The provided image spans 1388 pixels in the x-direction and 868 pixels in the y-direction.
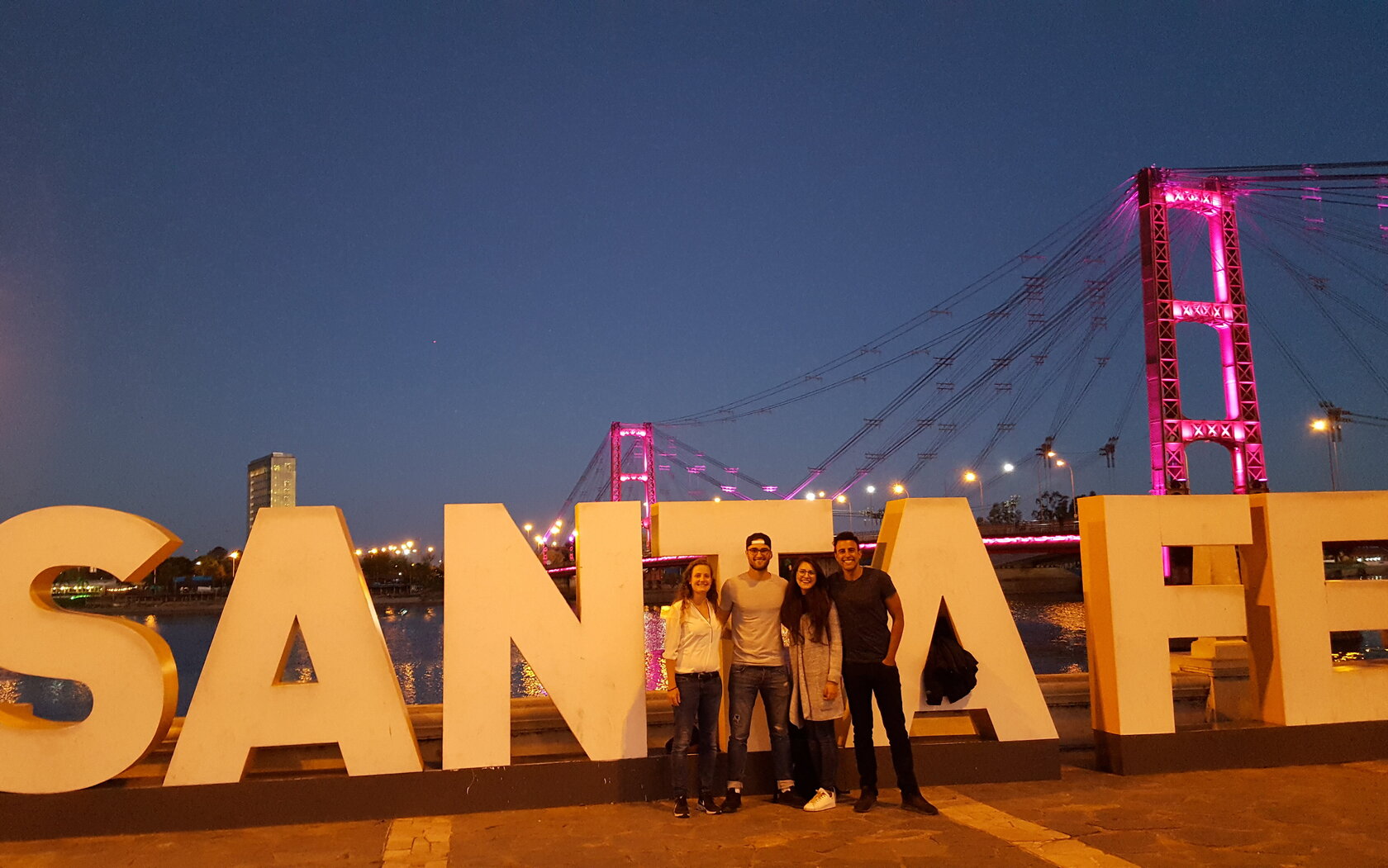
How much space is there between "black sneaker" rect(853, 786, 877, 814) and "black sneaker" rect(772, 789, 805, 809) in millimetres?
277

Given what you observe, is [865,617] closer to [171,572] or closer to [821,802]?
[821,802]

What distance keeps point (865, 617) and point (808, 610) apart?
0.29 metres

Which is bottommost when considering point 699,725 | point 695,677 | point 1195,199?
point 699,725

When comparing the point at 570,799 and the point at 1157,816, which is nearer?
the point at 1157,816

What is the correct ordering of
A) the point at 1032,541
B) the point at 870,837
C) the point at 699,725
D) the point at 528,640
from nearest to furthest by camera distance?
the point at 870,837 < the point at 699,725 < the point at 528,640 < the point at 1032,541

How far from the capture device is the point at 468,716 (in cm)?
523

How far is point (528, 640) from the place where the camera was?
5.32 meters

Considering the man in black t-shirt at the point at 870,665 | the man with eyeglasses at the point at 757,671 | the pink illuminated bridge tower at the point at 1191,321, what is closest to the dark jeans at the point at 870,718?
the man in black t-shirt at the point at 870,665

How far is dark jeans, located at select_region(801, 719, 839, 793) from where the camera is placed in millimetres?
5098

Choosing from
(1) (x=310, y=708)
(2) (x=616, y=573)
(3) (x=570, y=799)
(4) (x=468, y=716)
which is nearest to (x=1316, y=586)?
(2) (x=616, y=573)

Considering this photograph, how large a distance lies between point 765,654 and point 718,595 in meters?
0.51

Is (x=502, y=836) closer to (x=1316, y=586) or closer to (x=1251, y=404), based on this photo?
(x=1316, y=586)

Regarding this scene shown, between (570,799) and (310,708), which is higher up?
(310,708)

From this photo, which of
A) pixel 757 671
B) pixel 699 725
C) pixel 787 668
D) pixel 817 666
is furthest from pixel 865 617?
pixel 699 725
